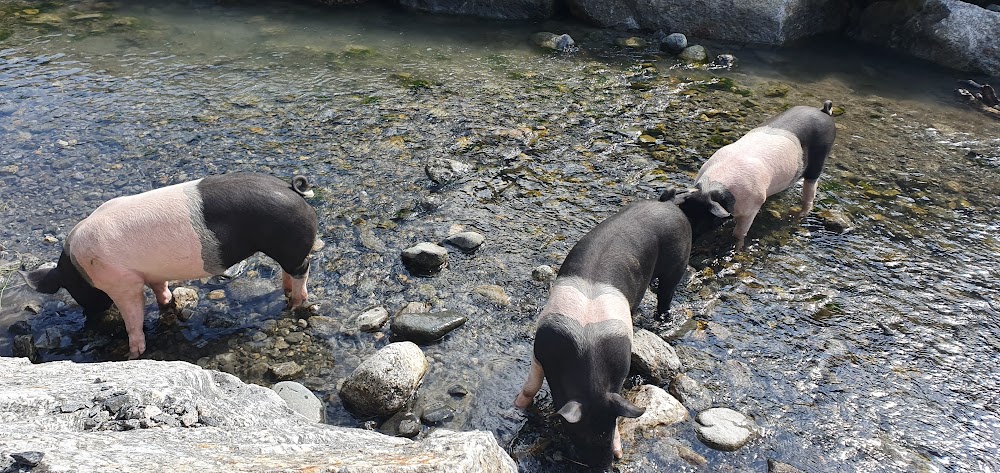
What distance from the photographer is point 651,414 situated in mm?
4297

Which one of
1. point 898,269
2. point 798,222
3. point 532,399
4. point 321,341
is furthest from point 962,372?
point 321,341

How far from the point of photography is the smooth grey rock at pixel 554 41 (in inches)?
433

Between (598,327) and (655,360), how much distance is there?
0.85 m

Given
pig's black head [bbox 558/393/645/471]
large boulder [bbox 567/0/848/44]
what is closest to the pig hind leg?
pig's black head [bbox 558/393/645/471]

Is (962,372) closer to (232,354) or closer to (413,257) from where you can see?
(413,257)

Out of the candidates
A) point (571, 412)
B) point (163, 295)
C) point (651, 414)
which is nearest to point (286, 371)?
point (163, 295)

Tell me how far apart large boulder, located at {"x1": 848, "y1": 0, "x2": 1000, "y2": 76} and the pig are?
5392mm

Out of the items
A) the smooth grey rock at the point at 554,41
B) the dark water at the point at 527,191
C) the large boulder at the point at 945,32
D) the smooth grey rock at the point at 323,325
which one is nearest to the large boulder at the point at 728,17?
the dark water at the point at 527,191

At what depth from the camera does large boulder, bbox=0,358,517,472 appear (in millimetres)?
2260

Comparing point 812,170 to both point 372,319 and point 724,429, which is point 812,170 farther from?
point 372,319

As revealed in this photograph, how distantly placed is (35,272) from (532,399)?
11.3 ft

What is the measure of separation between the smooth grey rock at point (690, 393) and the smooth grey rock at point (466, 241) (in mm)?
2071

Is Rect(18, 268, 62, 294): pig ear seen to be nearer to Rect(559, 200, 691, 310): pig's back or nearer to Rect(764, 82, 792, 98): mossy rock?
Rect(559, 200, 691, 310): pig's back

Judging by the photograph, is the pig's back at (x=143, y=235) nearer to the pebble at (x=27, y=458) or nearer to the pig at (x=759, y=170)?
the pebble at (x=27, y=458)
